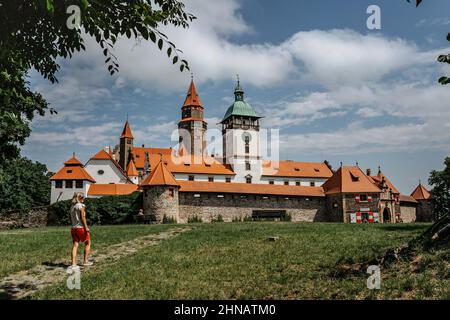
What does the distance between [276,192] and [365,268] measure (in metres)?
31.6

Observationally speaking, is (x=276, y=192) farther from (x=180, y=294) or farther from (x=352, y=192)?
(x=180, y=294)

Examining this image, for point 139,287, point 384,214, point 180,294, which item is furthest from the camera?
point 384,214

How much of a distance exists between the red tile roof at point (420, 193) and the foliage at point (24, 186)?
176 feet

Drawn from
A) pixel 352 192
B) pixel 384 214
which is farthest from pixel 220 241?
pixel 384 214

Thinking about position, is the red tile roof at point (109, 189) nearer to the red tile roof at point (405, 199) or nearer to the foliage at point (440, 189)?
the red tile roof at point (405, 199)

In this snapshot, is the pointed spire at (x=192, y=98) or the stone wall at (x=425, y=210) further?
the pointed spire at (x=192, y=98)

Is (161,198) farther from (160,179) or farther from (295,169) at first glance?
(295,169)

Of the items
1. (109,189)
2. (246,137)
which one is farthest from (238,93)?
(109,189)

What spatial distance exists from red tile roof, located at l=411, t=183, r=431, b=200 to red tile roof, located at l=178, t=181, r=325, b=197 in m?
23.0

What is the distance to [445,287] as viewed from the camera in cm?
586

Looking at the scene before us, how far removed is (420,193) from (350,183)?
21.9 m

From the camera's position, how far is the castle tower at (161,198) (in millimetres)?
33812

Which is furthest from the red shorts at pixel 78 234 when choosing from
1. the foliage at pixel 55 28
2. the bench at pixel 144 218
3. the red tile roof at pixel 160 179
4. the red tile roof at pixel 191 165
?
the red tile roof at pixel 191 165
